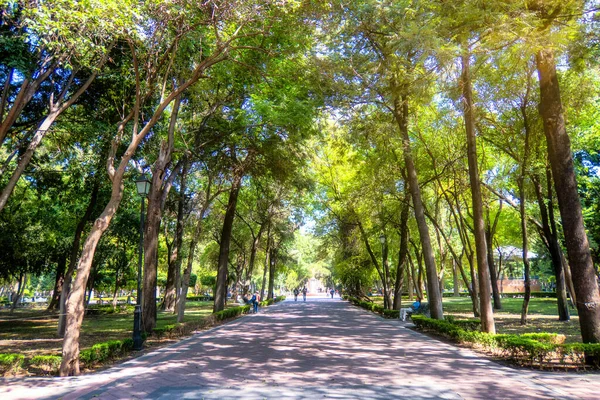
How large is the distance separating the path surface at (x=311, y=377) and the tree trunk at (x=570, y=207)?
1.60m

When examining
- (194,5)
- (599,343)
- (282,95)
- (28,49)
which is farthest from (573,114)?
(28,49)

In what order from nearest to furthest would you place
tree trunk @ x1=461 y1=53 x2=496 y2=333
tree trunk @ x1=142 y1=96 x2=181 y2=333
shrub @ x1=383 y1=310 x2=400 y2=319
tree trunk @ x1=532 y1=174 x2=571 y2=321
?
tree trunk @ x1=461 y1=53 x2=496 y2=333 → tree trunk @ x1=142 y1=96 x2=181 y2=333 → tree trunk @ x1=532 y1=174 x2=571 y2=321 → shrub @ x1=383 y1=310 x2=400 y2=319

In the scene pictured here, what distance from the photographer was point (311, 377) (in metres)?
6.79

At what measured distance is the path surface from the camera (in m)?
5.74

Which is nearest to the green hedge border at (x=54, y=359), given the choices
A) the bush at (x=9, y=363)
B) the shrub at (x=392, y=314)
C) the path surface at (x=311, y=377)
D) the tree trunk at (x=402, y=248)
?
the bush at (x=9, y=363)

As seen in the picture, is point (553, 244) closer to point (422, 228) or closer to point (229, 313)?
point (422, 228)

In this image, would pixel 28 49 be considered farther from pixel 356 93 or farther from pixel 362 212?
pixel 362 212

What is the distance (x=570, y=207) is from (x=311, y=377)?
6749 mm

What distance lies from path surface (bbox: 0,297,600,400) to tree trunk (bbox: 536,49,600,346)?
160 cm

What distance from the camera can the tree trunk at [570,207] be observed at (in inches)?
308

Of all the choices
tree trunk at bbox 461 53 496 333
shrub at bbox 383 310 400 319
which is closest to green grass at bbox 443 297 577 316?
shrub at bbox 383 310 400 319

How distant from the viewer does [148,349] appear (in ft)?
33.2

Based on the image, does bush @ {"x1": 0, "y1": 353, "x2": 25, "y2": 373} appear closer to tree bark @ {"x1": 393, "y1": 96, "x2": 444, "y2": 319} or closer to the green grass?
tree bark @ {"x1": 393, "y1": 96, "x2": 444, "y2": 319}

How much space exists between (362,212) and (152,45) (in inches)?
681
